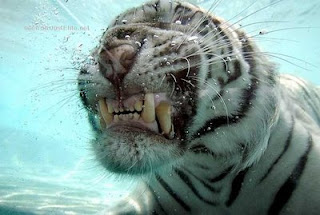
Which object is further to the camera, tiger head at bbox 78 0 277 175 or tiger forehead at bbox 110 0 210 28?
tiger forehead at bbox 110 0 210 28

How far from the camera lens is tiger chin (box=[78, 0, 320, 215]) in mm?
1502

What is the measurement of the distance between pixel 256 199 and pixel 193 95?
74 cm

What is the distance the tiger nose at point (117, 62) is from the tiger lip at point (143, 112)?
101 mm

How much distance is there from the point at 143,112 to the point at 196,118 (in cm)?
30

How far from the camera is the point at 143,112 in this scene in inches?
59.2

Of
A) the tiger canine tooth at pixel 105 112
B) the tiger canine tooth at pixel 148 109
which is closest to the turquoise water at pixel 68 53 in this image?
the tiger canine tooth at pixel 105 112

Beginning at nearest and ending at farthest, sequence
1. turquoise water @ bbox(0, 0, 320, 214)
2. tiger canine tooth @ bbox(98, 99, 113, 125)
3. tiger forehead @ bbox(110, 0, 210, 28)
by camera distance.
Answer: tiger canine tooth @ bbox(98, 99, 113, 125), tiger forehead @ bbox(110, 0, 210, 28), turquoise water @ bbox(0, 0, 320, 214)

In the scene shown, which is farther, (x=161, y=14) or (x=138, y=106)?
(x=161, y=14)

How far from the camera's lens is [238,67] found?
1.83 meters

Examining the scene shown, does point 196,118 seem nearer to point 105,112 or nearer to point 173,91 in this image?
point 173,91

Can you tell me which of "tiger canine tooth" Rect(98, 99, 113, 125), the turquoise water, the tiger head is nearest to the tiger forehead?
the tiger head

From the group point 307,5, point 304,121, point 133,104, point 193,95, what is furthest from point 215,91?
point 307,5

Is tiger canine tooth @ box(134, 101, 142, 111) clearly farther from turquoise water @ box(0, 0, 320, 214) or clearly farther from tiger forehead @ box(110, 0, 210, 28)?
tiger forehead @ box(110, 0, 210, 28)

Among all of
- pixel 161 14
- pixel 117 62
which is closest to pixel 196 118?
pixel 117 62
